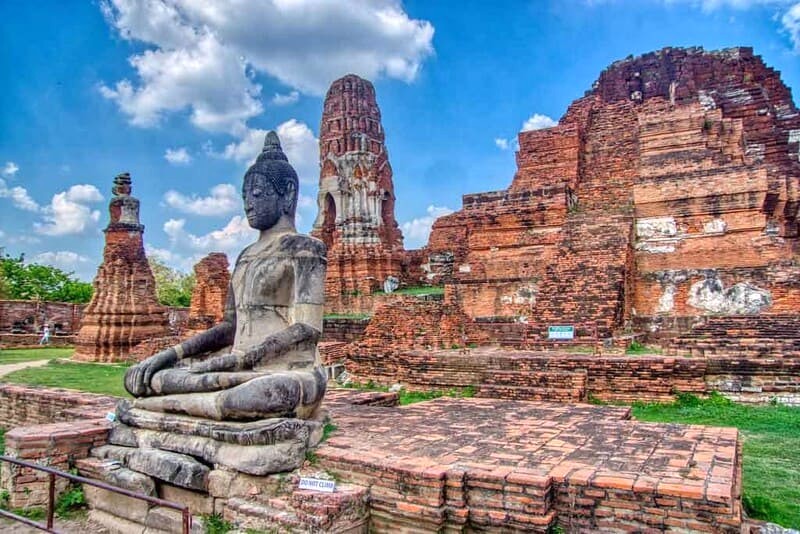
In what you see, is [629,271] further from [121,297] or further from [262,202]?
[121,297]

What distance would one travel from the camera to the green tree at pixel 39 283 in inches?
1312

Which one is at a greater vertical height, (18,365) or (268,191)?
(268,191)

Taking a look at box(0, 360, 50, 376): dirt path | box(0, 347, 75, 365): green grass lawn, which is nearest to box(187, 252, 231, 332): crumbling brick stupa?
box(0, 347, 75, 365): green grass lawn

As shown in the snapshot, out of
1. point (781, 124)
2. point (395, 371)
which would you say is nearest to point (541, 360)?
point (395, 371)

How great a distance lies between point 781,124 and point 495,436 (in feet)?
53.7

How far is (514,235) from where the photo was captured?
1385 cm

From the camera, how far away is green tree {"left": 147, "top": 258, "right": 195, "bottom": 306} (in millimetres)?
44562

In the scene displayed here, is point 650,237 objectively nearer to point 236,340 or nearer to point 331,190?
point 236,340

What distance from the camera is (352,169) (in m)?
23.6

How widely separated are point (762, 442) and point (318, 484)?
4.11 metres

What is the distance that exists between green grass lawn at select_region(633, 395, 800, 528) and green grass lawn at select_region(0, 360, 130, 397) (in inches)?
270

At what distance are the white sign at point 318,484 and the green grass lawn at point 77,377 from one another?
5.33m

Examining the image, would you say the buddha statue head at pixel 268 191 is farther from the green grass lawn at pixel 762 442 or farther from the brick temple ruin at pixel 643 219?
the brick temple ruin at pixel 643 219

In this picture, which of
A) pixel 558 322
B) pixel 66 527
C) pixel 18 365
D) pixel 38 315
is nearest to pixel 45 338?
pixel 38 315
